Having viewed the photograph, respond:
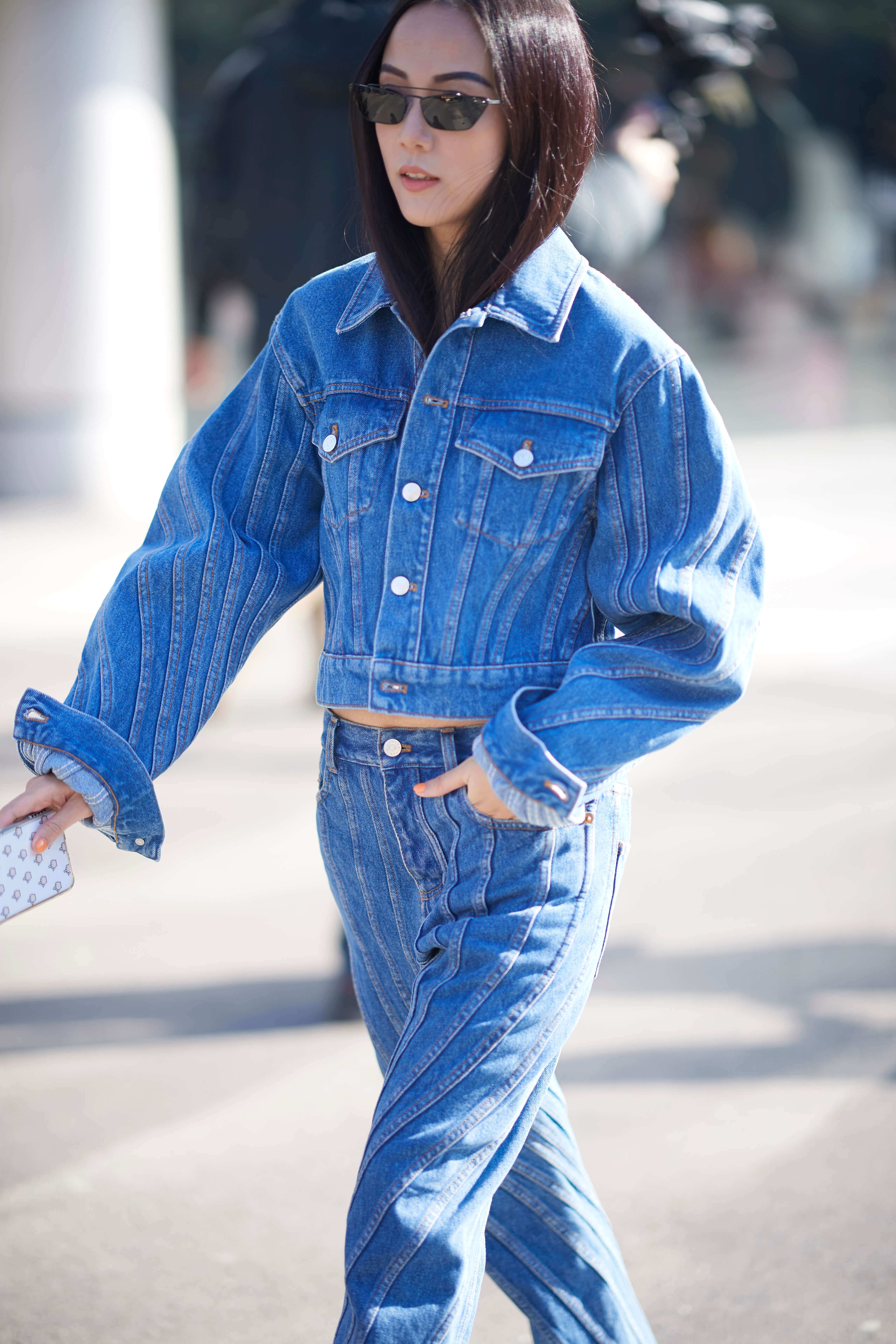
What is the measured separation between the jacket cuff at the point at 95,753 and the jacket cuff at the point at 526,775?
1.38ft

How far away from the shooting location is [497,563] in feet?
5.64

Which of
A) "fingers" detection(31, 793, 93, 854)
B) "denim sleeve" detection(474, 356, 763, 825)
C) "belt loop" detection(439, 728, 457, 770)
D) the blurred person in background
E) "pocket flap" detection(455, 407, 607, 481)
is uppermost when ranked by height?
the blurred person in background

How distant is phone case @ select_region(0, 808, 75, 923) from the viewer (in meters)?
1.73

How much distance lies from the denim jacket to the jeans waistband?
0.04 m

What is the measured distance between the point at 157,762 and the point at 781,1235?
1.60 m

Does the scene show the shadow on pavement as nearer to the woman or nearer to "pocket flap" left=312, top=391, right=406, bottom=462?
the woman

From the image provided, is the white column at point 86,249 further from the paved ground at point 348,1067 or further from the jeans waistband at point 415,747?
the jeans waistband at point 415,747

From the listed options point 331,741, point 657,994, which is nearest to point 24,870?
point 331,741

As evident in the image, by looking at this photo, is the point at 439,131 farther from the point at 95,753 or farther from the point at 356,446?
the point at 95,753

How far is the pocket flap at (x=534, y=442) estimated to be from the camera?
1.69 meters

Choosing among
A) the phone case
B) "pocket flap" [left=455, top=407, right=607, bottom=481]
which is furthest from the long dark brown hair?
the phone case

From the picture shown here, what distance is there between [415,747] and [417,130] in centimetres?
70

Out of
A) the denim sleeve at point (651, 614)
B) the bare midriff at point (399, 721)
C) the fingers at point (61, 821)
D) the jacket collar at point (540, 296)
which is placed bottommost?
the fingers at point (61, 821)

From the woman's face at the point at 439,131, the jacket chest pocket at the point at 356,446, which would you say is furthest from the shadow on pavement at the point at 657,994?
the woman's face at the point at 439,131
